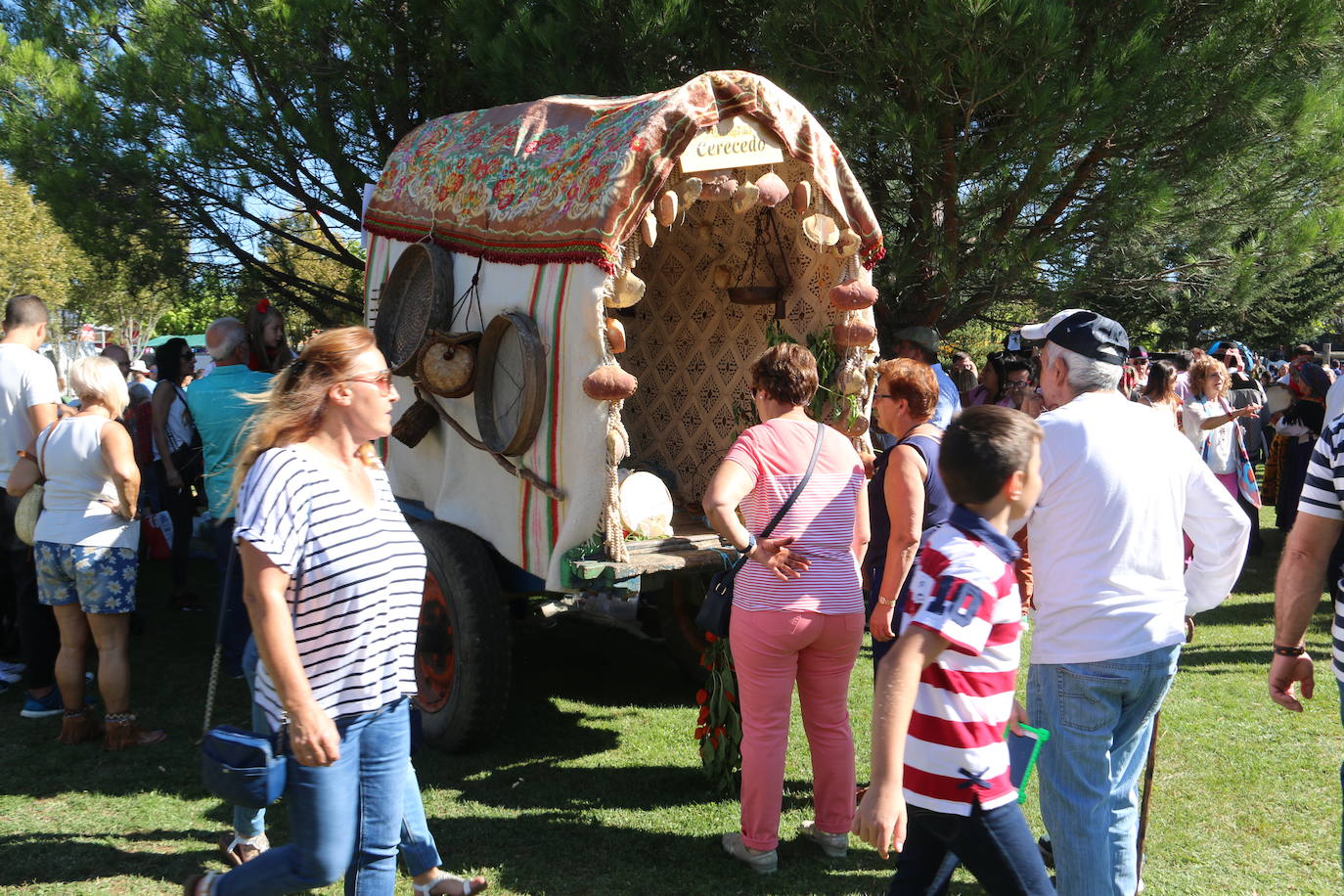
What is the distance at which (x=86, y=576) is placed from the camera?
15.3 feet

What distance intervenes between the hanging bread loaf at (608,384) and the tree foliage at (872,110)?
3.12 meters

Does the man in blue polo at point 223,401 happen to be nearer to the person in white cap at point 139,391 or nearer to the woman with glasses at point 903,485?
the woman with glasses at point 903,485

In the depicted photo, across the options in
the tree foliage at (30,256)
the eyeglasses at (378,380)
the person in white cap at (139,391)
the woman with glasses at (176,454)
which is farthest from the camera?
the tree foliage at (30,256)

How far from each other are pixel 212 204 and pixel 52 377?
9.45ft

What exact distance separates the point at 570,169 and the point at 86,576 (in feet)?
8.75

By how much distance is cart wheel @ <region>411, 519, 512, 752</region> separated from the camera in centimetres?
471

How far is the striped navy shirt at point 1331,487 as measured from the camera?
2.76 meters

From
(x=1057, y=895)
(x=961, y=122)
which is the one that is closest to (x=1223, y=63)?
(x=961, y=122)

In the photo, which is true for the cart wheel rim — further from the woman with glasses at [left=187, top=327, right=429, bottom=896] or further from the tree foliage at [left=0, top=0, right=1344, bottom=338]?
the tree foliage at [left=0, top=0, right=1344, bottom=338]

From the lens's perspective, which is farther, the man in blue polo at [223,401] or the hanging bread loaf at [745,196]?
the man in blue polo at [223,401]

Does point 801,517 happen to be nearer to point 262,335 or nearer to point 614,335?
point 614,335

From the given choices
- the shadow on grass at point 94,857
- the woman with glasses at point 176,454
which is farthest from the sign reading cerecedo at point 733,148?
the woman with glasses at point 176,454

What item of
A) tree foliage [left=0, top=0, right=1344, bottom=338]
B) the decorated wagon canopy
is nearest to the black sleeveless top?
the decorated wagon canopy

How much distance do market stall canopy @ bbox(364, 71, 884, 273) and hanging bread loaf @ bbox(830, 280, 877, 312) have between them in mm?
164
